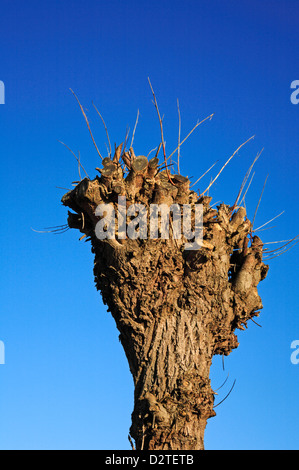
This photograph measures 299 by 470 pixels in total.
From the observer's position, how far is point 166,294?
21.8 ft

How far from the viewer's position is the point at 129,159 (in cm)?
718

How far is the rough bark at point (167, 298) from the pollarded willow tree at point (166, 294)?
1 centimetres

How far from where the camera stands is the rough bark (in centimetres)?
618

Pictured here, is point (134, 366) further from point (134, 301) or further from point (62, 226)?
point (62, 226)

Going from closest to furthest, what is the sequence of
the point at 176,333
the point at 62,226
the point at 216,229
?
the point at 176,333 → the point at 216,229 → the point at 62,226

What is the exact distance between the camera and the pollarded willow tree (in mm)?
6195

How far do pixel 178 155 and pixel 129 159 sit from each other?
2.30ft

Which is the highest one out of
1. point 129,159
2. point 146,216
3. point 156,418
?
point 129,159

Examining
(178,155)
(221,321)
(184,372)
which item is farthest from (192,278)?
(178,155)

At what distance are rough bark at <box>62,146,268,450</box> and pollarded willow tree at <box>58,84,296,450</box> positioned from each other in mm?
12

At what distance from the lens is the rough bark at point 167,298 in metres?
6.18

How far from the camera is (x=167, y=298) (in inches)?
261

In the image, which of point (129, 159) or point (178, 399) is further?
point (129, 159)

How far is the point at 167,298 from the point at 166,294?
53 millimetres
